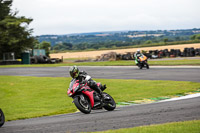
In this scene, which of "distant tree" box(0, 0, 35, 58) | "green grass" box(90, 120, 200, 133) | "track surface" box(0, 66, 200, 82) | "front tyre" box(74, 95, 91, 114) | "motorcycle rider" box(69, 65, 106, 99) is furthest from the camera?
"distant tree" box(0, 0, 35, 58)

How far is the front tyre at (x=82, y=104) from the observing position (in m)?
10.9

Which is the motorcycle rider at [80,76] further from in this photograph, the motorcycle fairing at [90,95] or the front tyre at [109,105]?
the front tyre at [109,105]

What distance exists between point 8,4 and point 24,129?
67.2 meters

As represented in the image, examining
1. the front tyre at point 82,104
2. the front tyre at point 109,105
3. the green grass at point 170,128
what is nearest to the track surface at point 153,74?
the front tyre at point 109,105

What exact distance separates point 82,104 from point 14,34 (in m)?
57.4

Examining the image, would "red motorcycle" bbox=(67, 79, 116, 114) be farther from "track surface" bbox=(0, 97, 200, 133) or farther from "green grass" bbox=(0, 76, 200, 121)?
"green grass" bbox=(0, 76, 200, 121)

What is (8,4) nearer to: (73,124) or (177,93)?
(177,93)

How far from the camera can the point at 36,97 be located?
18.2 m

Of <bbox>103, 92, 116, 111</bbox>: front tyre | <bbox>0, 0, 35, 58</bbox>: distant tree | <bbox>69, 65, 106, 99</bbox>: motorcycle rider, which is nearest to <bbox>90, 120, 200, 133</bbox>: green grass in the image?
<bbox>69, 65, 106, 99</bbox>: motorcycle rider

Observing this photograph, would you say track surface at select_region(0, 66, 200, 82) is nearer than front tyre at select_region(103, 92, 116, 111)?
No

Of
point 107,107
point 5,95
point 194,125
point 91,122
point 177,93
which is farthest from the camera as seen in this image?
point 5,95

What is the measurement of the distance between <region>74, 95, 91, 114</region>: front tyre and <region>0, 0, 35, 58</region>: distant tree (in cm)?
5383

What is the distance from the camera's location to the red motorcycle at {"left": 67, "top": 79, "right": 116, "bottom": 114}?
36.1 feet

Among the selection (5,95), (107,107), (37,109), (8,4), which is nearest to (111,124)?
(107,107)
